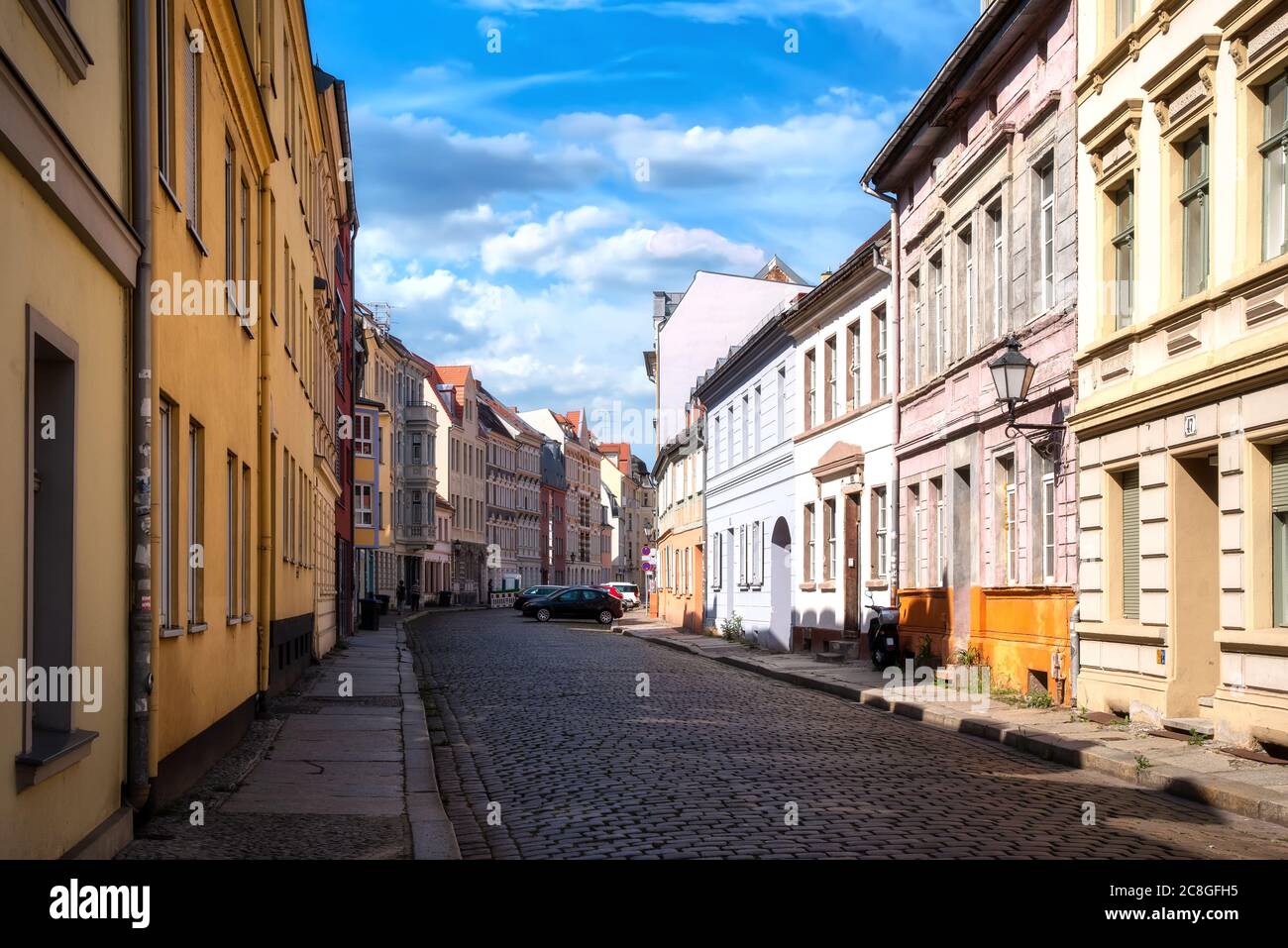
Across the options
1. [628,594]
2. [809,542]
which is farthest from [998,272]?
[628,594]

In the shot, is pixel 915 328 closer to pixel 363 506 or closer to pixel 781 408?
pixel 781 408

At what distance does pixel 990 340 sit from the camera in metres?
→ 21.1

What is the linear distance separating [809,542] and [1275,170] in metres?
19.7

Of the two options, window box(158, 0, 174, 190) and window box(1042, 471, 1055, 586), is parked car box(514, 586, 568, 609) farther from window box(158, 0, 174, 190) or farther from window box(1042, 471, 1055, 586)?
window box(158, 0, 174, 190)

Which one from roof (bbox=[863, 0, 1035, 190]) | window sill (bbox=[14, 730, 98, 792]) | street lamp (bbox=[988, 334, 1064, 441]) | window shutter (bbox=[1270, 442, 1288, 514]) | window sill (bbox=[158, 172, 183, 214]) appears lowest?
window sill (bbox=[14, 730, 98, 792])

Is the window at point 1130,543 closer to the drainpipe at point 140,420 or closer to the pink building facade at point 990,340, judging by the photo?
the pink building facade at point 990,340

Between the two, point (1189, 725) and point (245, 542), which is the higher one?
point (245, 542)

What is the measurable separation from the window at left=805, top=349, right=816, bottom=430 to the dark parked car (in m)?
27.6

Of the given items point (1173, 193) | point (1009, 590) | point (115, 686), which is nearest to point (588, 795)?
point (115, 686)

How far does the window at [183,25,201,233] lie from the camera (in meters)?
11.4

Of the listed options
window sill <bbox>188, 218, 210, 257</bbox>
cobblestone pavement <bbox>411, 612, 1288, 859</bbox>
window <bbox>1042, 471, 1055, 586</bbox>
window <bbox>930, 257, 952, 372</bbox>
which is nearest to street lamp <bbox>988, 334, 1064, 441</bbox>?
window <bbox>1042, 471, 1055, 586</bbox>

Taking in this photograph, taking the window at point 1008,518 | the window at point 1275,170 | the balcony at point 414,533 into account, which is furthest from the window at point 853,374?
the balcony at point 414,533

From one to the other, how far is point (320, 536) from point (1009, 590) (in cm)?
1489

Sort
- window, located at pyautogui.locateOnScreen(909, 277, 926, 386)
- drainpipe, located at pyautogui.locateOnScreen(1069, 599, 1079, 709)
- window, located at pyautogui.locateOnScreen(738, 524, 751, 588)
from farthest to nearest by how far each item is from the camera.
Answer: window, located at pyautogui.locateOnScreen(738, 524, 751, 588) → window, located at pyautogui.locateOnScreen(909, 277, 926, 386) → drainpipe, located at pyautogui.locateOnScreen(1069, 599, 1079, 709)
